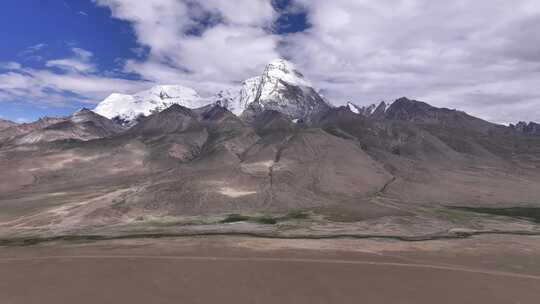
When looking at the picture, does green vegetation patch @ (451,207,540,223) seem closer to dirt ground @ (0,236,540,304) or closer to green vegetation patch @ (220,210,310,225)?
dirt ground @ (0,236,540,304)

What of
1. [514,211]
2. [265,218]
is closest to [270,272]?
[265,218]

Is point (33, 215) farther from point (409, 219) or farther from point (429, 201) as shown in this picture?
point (429, 201)

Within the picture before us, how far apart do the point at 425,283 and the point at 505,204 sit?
357ft

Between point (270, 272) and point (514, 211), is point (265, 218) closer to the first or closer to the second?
point (270, 272)

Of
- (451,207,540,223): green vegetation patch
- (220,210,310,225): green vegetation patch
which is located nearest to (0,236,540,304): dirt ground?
(220,210,310,225): green vegetation patch

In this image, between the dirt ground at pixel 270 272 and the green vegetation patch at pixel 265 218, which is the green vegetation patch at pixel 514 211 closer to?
the dirt ground at pixel 270 272

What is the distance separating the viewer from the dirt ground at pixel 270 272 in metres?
53.9

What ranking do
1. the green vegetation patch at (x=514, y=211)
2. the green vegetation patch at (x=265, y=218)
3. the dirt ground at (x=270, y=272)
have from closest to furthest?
the dirt ground at (x=270, y=272) → the green vegetation patch at (x=265, y=218) → the green vegetation patch at (x=514, y=211)

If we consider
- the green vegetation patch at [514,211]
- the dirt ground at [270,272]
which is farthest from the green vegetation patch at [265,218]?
the green vegetation patch at [514,211]

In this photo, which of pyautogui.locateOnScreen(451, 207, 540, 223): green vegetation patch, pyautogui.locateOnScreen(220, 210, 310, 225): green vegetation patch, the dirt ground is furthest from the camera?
pyautogui.locateOnScreen(451, 207, 540, 223): green vegetation patch

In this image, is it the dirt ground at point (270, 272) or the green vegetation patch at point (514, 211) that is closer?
the dirt ground at point (270, 272)

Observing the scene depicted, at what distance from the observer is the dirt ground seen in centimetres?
5394

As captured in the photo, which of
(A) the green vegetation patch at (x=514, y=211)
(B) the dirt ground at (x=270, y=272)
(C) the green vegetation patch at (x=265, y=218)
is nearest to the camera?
(B) the dirt ground at (x=270, y=272)

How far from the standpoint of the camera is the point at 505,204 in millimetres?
152000
